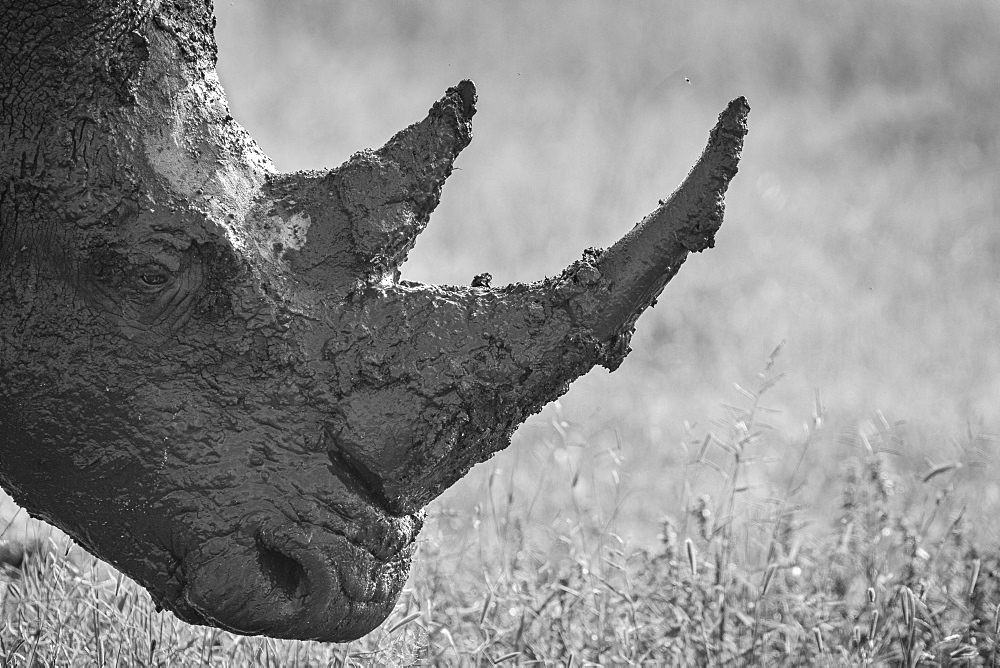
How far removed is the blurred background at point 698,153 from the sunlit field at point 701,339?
0.03 m

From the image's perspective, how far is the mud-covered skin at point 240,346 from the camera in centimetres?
218

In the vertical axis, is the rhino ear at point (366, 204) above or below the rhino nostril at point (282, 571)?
above

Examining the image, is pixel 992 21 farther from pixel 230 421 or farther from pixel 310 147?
pixel 230 421

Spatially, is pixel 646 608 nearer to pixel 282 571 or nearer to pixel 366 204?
pixel 282 571

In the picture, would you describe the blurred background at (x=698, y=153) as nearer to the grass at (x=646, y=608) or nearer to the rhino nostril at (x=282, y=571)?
the grass at (x=646, y=608)

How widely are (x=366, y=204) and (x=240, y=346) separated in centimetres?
36

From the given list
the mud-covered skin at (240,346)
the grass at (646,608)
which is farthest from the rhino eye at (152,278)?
the grass at (646,608)

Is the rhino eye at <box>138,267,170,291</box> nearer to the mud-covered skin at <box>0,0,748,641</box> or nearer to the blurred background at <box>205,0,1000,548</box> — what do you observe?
the mud-covered skin at <box>0,0,748,641</box>

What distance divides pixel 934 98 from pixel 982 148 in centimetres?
87

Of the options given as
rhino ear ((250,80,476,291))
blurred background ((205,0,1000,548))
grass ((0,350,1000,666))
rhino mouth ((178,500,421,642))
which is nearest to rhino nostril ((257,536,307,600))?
rhino mouth ((178,500,421,642))

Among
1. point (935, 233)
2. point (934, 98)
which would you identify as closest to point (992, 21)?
point (934, 98)

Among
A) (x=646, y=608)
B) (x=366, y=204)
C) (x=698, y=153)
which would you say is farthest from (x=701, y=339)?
(x=366, y=204)

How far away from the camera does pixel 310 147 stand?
11031mm

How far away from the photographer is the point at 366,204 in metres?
2.32
